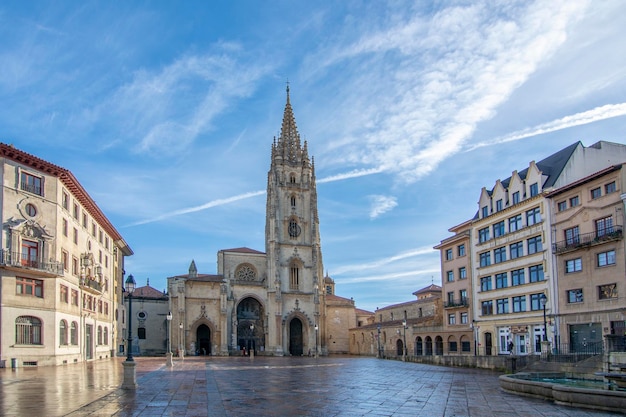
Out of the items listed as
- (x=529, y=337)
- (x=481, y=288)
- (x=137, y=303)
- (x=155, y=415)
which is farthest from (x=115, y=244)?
(x=155, y=415)

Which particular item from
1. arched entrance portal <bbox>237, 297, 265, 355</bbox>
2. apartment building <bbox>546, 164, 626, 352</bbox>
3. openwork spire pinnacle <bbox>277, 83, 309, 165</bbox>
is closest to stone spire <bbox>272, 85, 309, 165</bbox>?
openwork spire pinnacle <bbox>277, 83, 309, 165</bbox>

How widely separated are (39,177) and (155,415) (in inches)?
1136

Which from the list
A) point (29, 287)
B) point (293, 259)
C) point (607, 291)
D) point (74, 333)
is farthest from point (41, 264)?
point (293, 259)

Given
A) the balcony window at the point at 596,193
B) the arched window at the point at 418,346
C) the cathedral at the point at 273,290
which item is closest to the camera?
the balcony window at the point at 596,193

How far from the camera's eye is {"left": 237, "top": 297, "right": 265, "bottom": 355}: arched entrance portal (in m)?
87.0

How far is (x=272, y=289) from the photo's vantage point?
85.8 metres

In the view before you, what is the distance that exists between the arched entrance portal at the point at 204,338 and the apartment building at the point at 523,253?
42830 mm

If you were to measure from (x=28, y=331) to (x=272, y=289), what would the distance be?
50857mm

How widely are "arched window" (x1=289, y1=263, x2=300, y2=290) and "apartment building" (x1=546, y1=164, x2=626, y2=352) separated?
49.6 metres

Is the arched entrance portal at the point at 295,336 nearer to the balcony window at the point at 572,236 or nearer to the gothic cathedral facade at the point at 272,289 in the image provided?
the gothic cathedral facade at the point at 272,289

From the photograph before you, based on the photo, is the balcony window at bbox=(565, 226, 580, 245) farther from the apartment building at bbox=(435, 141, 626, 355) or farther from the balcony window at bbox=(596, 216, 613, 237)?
the balcony window at bbox=(596, 216, 613, 237)

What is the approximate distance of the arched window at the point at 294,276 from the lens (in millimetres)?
88438

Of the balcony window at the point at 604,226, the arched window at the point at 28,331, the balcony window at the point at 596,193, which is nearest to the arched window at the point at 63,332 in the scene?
the arched window at the point at 28,331

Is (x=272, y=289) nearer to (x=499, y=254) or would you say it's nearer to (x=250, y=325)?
(x=250, y=325)
